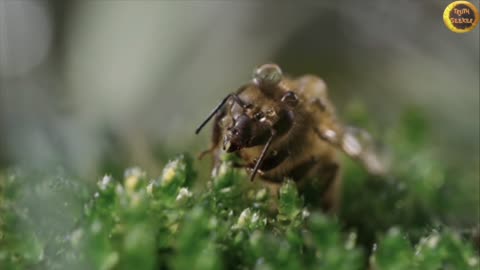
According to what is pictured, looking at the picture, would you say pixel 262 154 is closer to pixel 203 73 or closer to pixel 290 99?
pixel 290 99

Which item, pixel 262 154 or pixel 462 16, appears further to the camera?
pixel 462 16

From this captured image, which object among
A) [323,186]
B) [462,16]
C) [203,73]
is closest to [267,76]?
[323,186]

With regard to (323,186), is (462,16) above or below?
above

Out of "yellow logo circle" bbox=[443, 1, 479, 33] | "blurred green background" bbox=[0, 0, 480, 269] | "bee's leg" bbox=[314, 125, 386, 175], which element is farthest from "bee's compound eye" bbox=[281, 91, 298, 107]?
"blurred green background" bbox=[0, 0, 480, 269]

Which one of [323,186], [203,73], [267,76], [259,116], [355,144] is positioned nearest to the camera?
[259,116]

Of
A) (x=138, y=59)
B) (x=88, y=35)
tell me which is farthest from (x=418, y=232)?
(x=88, y=35)

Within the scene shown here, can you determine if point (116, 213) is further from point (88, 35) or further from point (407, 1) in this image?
point (88, 35)

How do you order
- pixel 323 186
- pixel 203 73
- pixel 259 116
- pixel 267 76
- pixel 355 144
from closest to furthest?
pixel 259 116 < pixel 267 76 < pixel 323 186 < pixel 355 144 < pixel 203 73
